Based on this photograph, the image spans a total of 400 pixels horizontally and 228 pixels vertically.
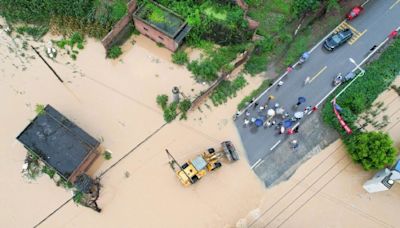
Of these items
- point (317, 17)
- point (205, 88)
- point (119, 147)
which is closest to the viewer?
point (119, 147)

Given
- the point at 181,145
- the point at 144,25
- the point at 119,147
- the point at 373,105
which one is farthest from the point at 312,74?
the point at 119,147

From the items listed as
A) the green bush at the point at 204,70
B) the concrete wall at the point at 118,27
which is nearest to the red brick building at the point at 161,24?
the concrete wall at the point at 118,27

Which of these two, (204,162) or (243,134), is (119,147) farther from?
(243,134)

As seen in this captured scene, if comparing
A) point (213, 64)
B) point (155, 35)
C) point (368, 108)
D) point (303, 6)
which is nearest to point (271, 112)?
point (213, 64)

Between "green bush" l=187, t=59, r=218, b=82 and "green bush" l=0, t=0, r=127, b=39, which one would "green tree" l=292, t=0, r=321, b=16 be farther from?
"green bush" l=0, t=0, r=127, b=39

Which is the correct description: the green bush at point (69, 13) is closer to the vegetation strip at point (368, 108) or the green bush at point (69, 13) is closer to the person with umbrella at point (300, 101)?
the person with umbrella at point (300, 101)

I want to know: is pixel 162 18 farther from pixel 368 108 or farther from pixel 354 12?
pixel 368 108

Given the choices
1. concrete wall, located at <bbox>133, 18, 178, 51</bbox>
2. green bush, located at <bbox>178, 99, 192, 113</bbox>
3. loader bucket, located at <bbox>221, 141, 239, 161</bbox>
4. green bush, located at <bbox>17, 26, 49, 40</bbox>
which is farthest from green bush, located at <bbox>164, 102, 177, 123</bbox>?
green bush, located at <bbox>17, 26, 49, 40</bbox>
